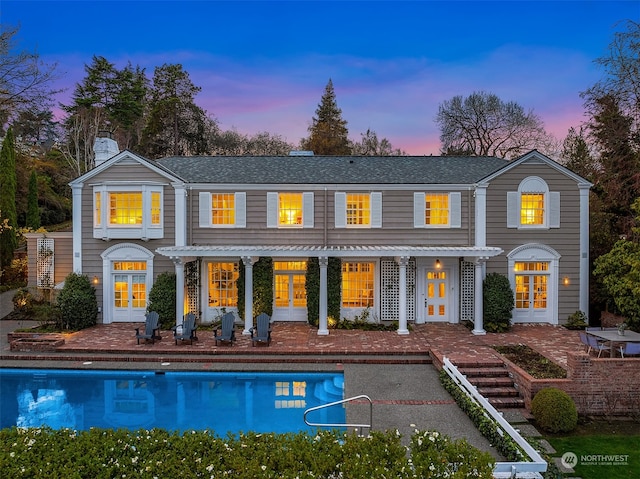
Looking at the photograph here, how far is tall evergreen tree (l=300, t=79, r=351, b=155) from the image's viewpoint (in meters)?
37.3

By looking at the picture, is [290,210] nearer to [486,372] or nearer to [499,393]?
[486,372]

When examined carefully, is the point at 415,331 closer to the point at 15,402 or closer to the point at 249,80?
the point at 15,402

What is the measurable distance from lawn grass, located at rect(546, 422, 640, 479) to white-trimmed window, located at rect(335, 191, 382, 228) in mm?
9678

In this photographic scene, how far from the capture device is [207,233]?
1639 cm

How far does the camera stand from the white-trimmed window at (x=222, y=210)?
643 inches

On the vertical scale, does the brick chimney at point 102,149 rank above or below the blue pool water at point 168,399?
above

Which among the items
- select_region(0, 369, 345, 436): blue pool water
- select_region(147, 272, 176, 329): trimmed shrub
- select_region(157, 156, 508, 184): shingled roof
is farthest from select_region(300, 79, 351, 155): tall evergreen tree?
select_region(0, 369, 345, 436): blue pool water

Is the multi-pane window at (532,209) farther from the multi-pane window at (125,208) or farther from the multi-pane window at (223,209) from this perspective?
the multi-pane window at (125,208)

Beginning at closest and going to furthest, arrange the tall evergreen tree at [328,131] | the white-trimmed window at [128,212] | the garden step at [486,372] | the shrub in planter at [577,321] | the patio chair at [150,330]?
the garden step at [486,372], the patio chair at [150,330], the shrub in planter at [577,321], the white-trimmed window at [128,212], the tall evergreen tree at [328,131]

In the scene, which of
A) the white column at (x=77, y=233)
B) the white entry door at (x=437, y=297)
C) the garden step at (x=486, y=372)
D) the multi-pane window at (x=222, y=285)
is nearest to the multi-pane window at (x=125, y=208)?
the white column at (x=77, y=233)

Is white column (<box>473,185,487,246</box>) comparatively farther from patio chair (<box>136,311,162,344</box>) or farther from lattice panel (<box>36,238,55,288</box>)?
lattice panel (<box>36,238,55,288</box>)

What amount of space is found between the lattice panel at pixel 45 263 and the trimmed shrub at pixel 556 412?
1858cm

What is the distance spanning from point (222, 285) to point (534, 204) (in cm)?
1300

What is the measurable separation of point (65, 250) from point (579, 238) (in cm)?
2131
